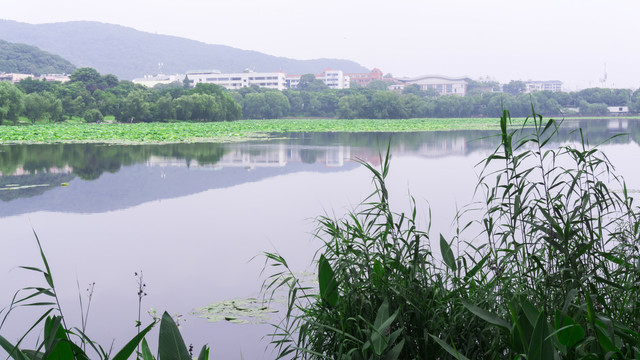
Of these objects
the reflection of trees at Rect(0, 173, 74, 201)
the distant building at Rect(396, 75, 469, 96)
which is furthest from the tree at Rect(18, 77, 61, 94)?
the distant building at Rect(396, 75, 469, 96)

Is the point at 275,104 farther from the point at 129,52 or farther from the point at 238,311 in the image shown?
the point at 129,52

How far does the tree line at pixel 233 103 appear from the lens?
37.9 metres

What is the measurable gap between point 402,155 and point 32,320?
11.8 m

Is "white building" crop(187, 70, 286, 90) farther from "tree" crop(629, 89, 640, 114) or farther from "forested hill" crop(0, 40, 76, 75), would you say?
"tree" crop(629, 89, 640, 114)

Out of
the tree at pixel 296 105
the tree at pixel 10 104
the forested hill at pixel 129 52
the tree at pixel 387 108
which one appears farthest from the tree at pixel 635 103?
the forested hill at pixel 129 52

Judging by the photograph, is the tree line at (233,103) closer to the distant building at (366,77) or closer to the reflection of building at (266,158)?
the reflection of building at (266,158)

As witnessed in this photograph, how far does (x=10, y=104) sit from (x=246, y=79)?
69.7 meters

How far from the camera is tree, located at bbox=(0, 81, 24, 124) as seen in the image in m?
30.5

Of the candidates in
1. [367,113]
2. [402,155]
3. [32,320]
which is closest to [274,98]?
[367,113]

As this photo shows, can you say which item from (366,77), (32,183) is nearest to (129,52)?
(366,77)

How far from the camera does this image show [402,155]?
14.4 meters

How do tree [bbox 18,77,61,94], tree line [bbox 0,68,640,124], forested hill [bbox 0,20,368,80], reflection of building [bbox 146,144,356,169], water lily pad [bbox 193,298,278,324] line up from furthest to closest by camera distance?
forested hill [bbox 0,20,368,80] → tree [bbox 18,77,61,94] → tree line [bbox 0,68,640,124] → reflection of building [bbox 146,144,356,169] → water lily pad [bbox 193,298,278,324]

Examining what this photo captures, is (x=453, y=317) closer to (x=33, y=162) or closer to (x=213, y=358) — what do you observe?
Answer: (x=213, y=358)

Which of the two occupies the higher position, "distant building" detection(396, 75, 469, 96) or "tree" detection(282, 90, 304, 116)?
"distant building" detection(396, 75, 469, 96)
